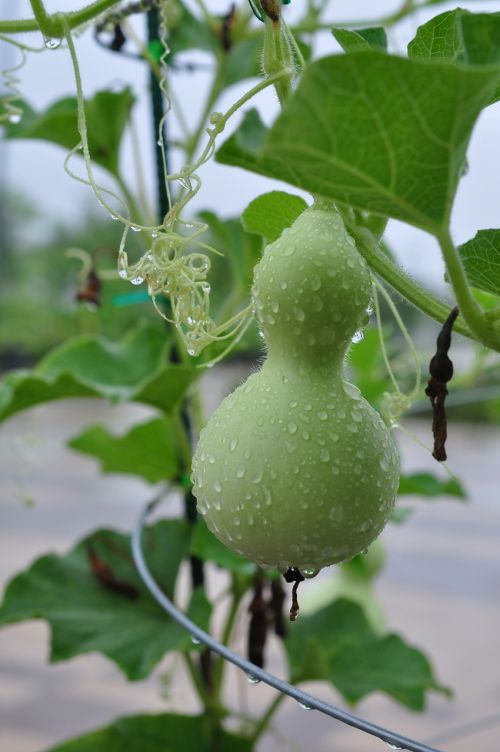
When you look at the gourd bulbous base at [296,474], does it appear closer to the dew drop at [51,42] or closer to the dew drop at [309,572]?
the dew drop at [309,572]

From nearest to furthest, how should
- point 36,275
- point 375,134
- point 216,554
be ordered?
point 375,134 → point 216,554 → point 36,275

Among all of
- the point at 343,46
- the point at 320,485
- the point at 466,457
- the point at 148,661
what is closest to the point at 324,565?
the point at 320,485

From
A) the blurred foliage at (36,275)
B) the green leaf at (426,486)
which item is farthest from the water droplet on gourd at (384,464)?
the blurred foliage at (36,275)

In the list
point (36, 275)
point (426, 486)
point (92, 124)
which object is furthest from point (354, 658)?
point (36, 275)

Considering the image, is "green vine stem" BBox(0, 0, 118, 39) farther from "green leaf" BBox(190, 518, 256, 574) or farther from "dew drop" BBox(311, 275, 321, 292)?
"green leaf" BBox(190, 518, 256, 574)

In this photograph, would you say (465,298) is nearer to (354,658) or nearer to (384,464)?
→ (384,464)

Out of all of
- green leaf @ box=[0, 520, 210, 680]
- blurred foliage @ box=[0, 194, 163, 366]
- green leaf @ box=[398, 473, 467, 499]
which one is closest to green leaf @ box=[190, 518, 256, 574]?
green leaf @ box=[0, 520, 210, 680]
